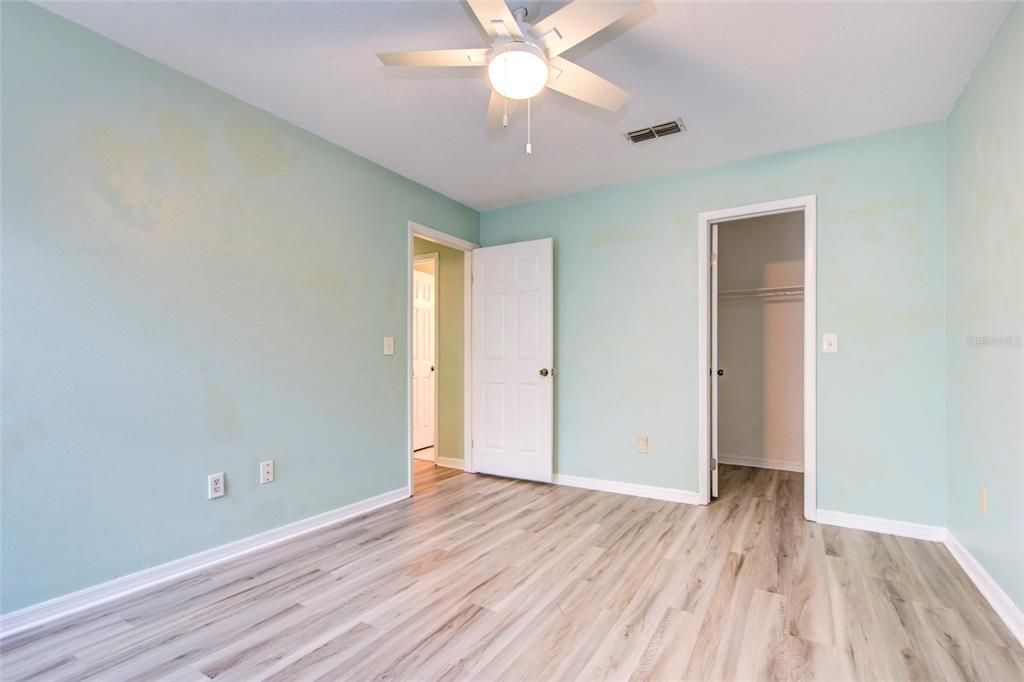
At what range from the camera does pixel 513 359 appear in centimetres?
399

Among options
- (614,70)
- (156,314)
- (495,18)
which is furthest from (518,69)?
(156,314)

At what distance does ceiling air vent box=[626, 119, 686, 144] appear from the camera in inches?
107

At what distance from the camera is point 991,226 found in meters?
2.01

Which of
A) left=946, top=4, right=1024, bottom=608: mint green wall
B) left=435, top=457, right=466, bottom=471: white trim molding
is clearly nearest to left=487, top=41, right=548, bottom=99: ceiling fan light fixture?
left=946, top=4, right=1024, bottom=608: mint green wall

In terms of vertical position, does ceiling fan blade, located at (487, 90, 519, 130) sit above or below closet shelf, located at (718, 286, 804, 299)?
above

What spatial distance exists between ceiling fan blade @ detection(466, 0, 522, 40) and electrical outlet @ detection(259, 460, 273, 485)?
2.36 meters

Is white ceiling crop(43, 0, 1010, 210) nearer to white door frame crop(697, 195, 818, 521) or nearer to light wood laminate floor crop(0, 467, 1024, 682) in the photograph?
white door frame crop(697, 195, 818, 521)

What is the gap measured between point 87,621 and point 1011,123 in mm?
4088

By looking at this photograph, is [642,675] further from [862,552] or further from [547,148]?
[547,148]

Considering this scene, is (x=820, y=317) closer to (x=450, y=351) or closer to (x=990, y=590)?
(x=990, y=590)

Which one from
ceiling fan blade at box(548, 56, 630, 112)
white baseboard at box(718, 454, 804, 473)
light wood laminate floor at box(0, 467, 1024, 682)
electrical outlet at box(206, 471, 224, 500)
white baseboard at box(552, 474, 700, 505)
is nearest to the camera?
light wood laminate floor at box(0, 467, 1024, 682)

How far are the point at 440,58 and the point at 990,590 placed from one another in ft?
10.1

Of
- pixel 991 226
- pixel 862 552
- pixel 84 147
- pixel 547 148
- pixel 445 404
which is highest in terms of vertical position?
pixel 547 148

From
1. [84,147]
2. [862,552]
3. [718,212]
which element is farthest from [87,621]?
[718,212]
